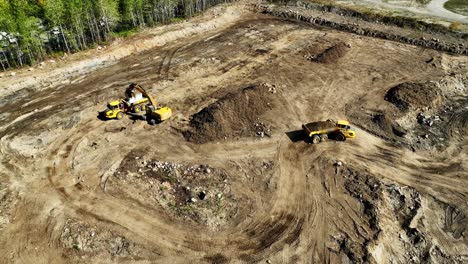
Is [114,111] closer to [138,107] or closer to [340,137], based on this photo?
[138,107]

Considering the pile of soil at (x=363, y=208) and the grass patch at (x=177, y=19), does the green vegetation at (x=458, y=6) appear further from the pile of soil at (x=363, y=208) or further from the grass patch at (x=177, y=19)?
the pile of soil at (x=363, y=208)

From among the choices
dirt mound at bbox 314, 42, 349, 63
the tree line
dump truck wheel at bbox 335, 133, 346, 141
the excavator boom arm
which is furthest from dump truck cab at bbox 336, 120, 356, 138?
the tree line

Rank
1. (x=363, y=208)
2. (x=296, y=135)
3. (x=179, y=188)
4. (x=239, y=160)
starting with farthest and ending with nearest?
(x=296, y=135) → (x=239, y=160) → (x=179, y=188) → (x=363, y=208)

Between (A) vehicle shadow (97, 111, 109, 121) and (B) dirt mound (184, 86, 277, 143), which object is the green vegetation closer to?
(B) dirt mound (184, 86, 277, 143)

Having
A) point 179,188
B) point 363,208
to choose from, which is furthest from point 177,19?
point 363,208

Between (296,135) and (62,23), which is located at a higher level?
(62,23)

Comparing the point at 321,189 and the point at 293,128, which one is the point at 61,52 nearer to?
the point at 293,128

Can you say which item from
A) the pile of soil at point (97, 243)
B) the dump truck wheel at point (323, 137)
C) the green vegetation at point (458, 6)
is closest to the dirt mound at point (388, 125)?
the dump truck wheel at point (323, 137)
